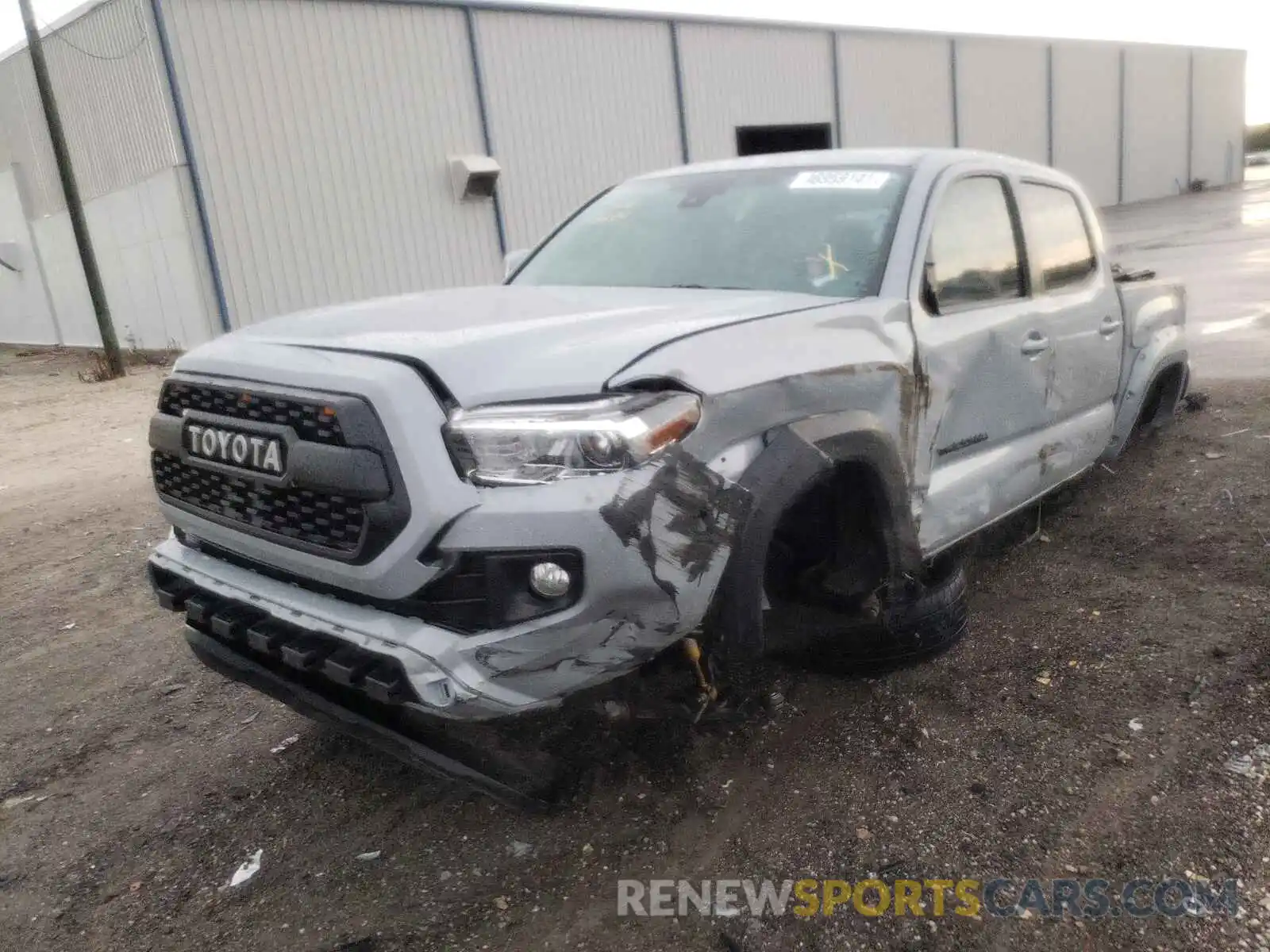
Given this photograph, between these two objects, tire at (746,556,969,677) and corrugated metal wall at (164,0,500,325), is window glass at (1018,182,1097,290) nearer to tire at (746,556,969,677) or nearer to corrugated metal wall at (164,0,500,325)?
tire at (746,556,969,677)

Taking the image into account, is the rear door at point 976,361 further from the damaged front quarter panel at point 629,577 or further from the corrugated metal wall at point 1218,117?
the corrugated metal wall at point 1218,117

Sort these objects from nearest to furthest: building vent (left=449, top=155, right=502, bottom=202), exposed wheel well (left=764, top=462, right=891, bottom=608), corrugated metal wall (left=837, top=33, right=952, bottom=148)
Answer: exposed wheel well (left=764, top=462, right=891, bottom=608)
building vent (left=449, top=155, right=502, bottom=202)
corrugated metal wall (left=837, top=33, right=952, bottom=148)

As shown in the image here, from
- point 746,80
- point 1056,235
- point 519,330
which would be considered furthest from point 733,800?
point 746,80

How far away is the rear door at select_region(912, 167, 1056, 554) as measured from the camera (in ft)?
10.2

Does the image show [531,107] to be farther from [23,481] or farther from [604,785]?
[604,785]

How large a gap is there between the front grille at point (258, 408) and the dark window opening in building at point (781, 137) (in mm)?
17174

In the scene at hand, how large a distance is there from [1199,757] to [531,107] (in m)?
14.3

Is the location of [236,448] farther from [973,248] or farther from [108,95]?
[108,95]

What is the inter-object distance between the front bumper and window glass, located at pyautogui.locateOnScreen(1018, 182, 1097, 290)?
2.28 metres

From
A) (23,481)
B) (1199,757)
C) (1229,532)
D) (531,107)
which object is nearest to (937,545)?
(1199,757)

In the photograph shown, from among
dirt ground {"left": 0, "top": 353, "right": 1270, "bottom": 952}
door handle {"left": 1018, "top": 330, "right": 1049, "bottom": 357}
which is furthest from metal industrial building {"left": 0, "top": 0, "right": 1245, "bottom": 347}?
door handle {"left": 1018, "top": 330, "right": 1049, "bottom": 357}

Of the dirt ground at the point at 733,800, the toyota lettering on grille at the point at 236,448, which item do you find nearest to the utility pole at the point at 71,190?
the dirt ground at the point at 733,800

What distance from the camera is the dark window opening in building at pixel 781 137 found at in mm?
19188

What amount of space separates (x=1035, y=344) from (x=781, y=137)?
59.7 ft
